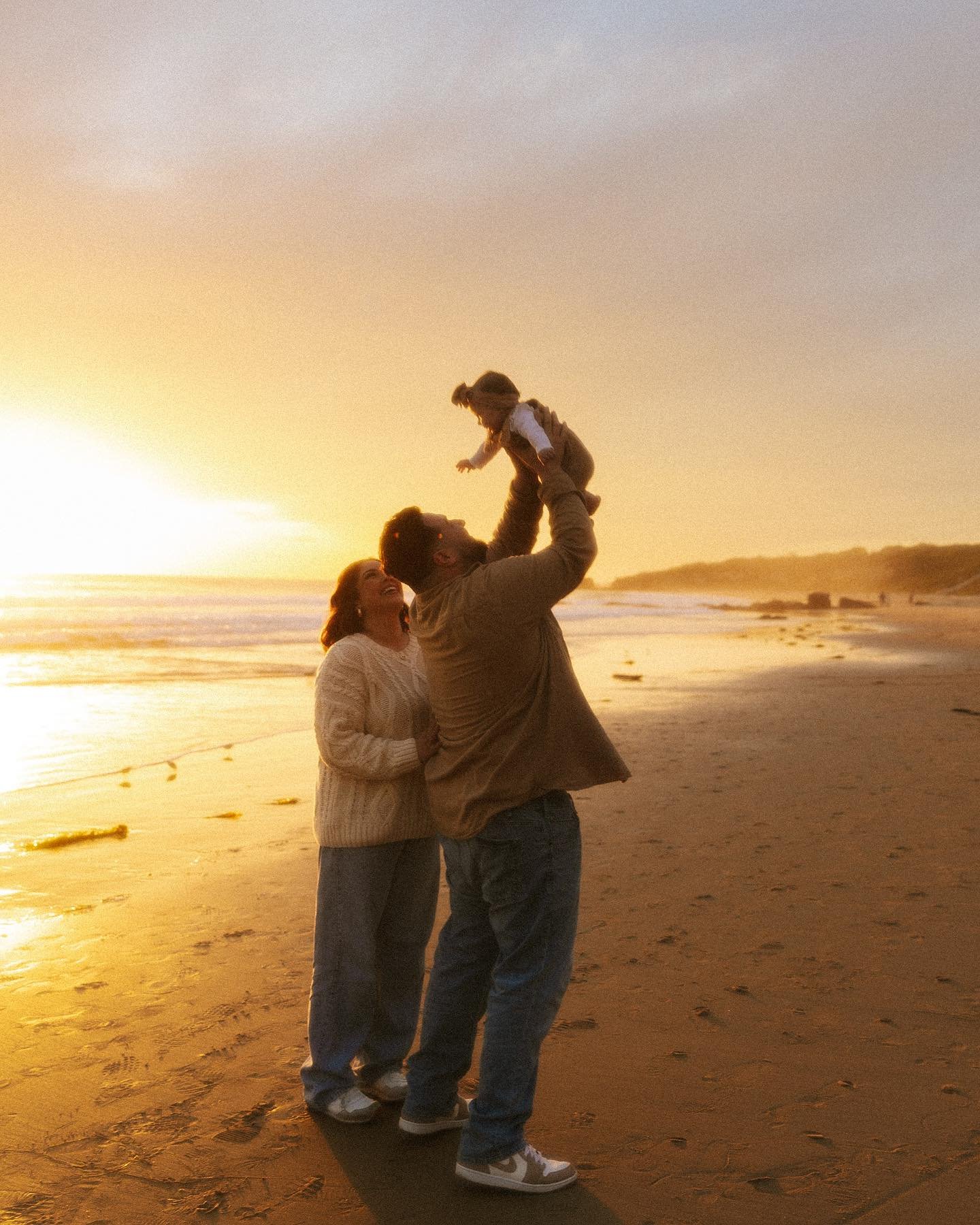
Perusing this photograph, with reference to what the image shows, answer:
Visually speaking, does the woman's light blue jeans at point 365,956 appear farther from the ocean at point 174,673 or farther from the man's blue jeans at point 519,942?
the ocean at point 174,673

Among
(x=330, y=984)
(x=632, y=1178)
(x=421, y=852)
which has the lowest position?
(x=632, y=1178)

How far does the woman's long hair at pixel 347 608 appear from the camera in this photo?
143 inches

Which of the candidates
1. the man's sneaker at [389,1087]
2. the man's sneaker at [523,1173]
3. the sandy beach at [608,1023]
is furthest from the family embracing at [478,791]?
the sandy beach at [608,1023]

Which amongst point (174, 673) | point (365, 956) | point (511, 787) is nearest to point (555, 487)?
point (511, 787)

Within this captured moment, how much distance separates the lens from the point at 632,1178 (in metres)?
3.03

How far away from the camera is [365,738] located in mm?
3410

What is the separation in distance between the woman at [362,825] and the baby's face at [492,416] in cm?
74

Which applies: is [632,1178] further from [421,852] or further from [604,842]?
[604,842]

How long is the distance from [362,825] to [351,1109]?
0.96 meters

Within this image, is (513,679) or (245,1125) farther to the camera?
(245,1125)

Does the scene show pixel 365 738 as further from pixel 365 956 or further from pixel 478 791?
pixel 365 956

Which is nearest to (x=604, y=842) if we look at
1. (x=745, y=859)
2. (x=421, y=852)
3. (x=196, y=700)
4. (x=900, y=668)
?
(x=745, y=859)

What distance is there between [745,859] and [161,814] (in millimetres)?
4309

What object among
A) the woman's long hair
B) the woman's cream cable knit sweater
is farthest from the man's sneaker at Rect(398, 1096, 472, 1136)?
the woman's long hair
